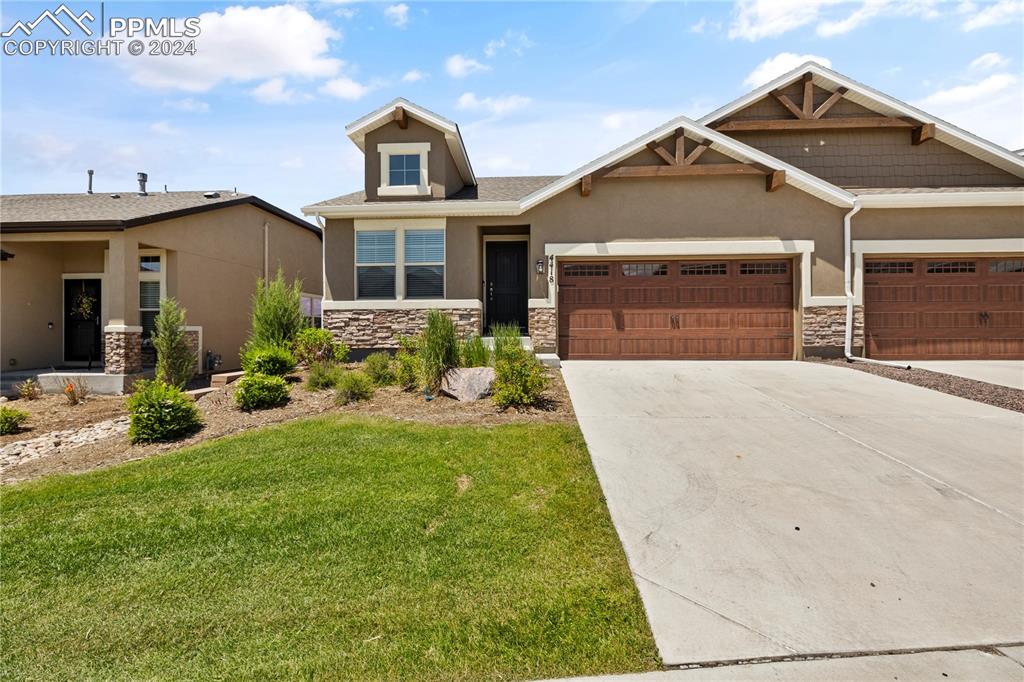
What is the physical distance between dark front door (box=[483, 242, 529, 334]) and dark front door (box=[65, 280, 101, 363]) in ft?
35.9

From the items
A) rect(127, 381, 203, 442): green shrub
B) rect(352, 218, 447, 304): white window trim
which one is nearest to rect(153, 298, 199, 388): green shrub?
rect(127, 381, 203, 442): green shrub

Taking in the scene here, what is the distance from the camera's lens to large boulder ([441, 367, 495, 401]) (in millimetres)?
7766

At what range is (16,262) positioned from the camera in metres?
12.2

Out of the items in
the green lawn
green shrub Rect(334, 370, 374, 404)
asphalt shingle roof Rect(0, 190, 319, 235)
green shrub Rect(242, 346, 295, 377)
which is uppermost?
asphalt shingle roof Rect(0, 190, 319, 235)

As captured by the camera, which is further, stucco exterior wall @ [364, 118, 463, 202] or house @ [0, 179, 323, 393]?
stucco exterior wall @ [364, 118, 463, 202]

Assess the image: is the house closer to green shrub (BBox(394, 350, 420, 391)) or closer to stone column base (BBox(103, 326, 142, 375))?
stone column base (BBox(103, 326, 142, 375))

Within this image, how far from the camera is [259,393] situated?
26.0 ft

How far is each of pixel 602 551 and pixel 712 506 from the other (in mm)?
1274

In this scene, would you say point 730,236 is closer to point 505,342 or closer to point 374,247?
point 505,342

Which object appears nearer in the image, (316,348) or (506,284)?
(316,348)

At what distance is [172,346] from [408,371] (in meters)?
5.85

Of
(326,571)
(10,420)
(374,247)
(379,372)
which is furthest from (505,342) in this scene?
(10,420)

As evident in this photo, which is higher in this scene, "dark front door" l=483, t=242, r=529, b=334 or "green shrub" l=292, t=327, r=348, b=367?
"dark front door" l=483, t=242, r=529, b=334

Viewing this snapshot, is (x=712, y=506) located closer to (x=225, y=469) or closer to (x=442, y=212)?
(x=225, y=469)
